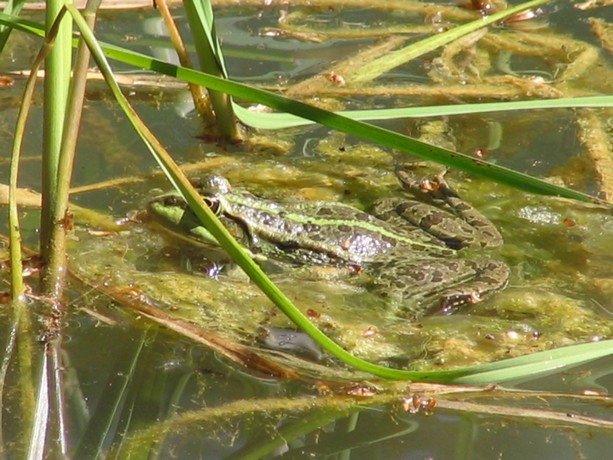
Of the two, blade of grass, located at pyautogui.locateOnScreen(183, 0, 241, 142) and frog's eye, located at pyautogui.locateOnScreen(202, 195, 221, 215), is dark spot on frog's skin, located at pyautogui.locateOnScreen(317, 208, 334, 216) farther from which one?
blade of grass, located at pyautogui.locateOnScreen(183, 0, 241, 142)

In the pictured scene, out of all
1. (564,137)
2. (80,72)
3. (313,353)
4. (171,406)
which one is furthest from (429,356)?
(564,137)

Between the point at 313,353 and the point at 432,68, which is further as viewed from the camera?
the point at 432,68

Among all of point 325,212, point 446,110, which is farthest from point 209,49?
point 446,110

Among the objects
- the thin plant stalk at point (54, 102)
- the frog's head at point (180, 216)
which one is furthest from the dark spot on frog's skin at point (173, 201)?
the thin plant stalk at point (54, 102)

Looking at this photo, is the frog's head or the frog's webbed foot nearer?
the frog's head

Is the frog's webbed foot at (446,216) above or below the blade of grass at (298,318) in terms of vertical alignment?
below

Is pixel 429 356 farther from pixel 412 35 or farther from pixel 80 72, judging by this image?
pixel 412 35

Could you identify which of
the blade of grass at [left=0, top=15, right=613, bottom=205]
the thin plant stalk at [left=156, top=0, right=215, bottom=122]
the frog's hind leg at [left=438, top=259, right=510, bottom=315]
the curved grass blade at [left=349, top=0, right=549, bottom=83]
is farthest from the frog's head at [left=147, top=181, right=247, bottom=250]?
the curved grass blade at [left=349, top=0, right=549, bottom=83]

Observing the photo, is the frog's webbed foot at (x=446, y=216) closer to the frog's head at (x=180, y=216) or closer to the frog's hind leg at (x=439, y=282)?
the frog's hind leg at (x=439, y=282)
